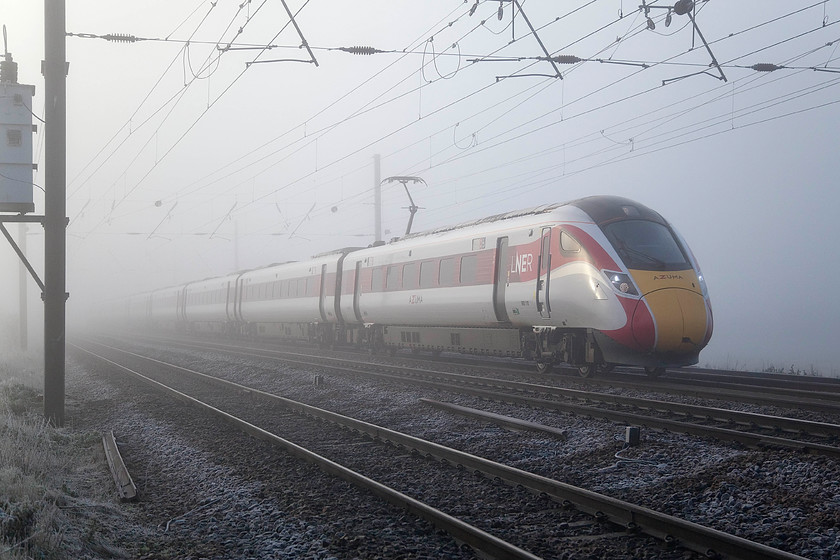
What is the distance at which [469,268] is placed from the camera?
16.8m

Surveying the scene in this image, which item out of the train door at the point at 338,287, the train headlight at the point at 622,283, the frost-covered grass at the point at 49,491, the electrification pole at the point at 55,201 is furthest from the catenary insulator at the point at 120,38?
the train door at the point at 338,287

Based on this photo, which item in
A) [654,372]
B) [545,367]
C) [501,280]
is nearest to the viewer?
[654,372]

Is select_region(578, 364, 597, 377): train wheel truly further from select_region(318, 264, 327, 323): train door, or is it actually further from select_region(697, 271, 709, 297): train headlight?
select_region(318, 264, 327, 323): train door

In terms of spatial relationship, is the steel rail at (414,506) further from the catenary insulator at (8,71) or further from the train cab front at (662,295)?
the catenary insulator at (8,71)

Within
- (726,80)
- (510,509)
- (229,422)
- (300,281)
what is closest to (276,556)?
(510,509)

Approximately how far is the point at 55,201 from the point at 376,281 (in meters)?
11.5

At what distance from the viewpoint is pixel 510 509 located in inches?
243

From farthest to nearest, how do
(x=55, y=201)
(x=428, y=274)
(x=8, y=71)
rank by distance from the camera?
(x=428, y=274)
(x=8, y=71)
(x=55, y=201)

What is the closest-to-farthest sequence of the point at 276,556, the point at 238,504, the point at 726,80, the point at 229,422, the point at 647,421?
1. the point at 276,556
2. the point at 238,504
3. the point at 647,421
4. the point at 229,422
5. the point at 726,80

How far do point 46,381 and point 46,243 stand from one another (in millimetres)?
2083

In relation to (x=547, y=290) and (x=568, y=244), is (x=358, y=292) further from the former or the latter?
(x=568, y=244)

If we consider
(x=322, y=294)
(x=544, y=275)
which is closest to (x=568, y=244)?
(x=544, y=275)

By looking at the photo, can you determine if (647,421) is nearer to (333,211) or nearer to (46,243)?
(46,243)

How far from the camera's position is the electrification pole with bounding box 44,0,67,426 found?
1098cm
